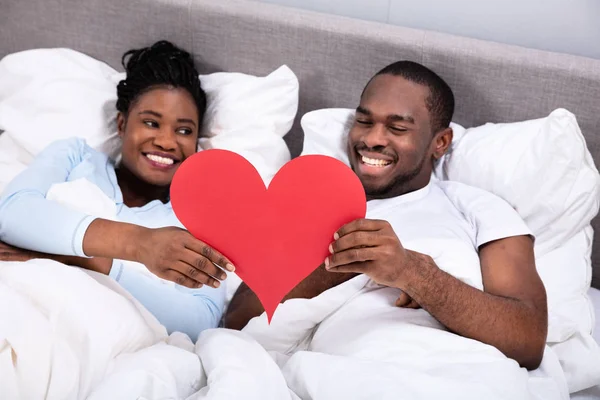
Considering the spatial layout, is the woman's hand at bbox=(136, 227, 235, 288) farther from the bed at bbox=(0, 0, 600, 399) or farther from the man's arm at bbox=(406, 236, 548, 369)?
the bed at bbox=(0, 0, 600, 399)

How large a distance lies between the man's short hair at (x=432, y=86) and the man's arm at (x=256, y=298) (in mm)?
485

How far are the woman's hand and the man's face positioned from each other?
→ 57 cm

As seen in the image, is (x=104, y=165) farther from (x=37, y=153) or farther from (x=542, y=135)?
(x=542, y=135)

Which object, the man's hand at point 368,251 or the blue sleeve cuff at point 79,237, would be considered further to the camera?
the blue sleeve cuff at point 79,237

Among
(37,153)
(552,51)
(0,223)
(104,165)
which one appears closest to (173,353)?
(0,223)

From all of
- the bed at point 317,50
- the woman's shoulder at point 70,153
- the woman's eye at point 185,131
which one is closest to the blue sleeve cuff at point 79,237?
the woman's shoulder at point 70,153

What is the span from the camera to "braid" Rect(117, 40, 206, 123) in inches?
76.7

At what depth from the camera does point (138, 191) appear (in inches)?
75.9

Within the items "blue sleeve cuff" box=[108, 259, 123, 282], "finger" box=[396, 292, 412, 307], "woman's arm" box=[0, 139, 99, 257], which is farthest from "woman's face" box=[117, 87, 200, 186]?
"finger" box=[396, 292, 412, 307]

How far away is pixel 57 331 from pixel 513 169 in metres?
1.11

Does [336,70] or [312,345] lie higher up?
[336,70]

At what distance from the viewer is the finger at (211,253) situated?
4.21 ft

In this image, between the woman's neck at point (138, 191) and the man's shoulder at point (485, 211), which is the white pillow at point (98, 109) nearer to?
the woman's neck at point (138, 191)

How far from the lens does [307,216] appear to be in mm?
1257
